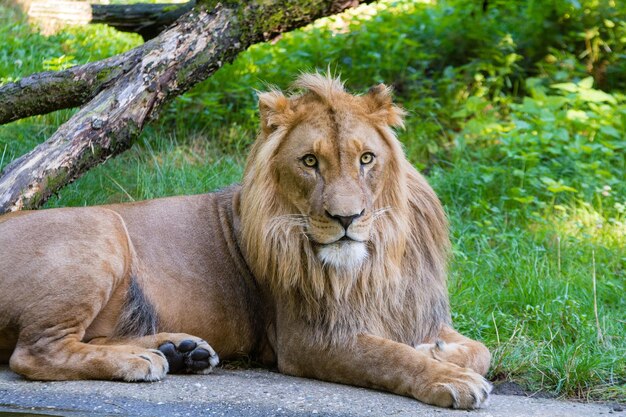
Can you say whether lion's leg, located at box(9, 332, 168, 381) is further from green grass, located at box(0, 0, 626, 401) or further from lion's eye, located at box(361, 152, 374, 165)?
green grass, located at box(0, 0, 626, 401)

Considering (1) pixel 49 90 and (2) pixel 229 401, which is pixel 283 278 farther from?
(1) pixel 49 90

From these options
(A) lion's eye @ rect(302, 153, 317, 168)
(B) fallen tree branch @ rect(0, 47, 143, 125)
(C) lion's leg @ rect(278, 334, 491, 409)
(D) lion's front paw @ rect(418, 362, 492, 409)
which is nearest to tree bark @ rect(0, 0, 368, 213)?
(B) fallen tree branch @ rect(0, 47, 143, 125)

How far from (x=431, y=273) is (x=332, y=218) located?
0.73 meters

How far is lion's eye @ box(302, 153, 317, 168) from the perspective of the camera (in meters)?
3.95

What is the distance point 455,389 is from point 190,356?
119 cm

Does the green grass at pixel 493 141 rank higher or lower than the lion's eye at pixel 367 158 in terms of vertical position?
lower

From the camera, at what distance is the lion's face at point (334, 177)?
3783 mm

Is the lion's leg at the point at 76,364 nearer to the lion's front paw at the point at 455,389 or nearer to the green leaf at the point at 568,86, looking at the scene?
the lion's front paw at the point at 455,389

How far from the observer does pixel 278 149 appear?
4105 mm

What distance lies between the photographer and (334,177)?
12.7ft

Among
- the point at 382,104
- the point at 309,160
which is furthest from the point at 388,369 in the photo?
the point at 382,104

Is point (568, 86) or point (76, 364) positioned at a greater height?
point (568, 86)

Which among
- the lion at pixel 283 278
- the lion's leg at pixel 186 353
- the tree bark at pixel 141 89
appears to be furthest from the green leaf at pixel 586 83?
the lion's leg at pixel 186 353

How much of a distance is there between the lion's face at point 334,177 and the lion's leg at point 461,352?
517 millimetres
